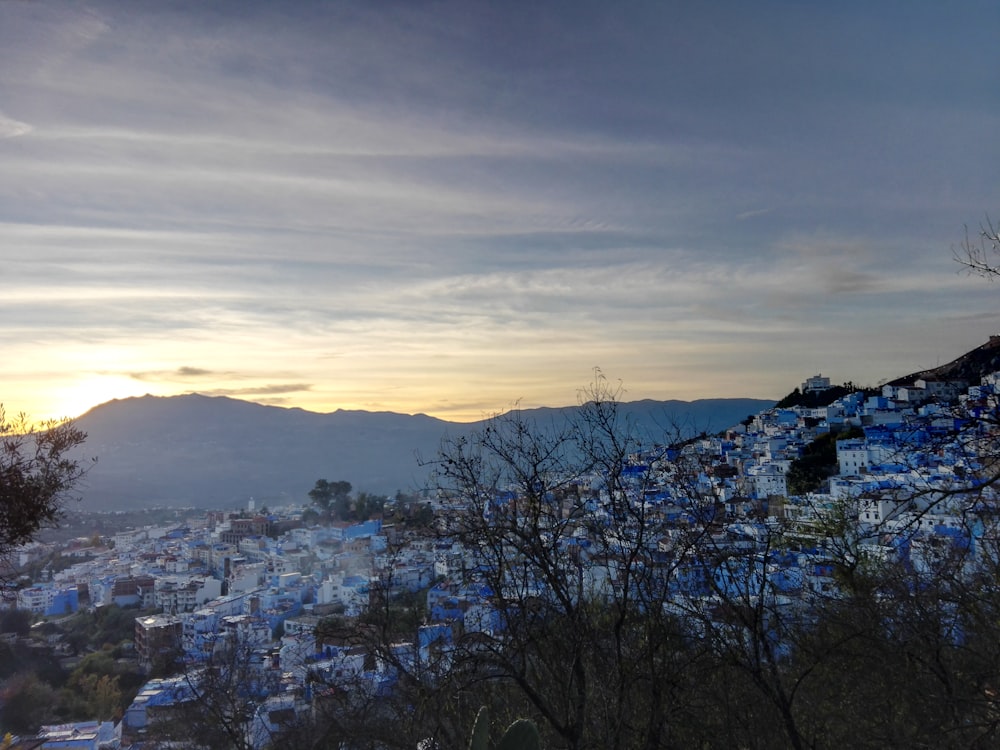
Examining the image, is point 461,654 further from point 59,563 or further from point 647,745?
point 59,563

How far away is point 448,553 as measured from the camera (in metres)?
5.47

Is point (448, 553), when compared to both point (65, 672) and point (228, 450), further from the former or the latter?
point (228, 450)

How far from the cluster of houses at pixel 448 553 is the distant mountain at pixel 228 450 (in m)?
4.19

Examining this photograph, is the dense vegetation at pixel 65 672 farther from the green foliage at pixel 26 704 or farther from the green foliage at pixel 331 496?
the green foliage at pixel 331 496

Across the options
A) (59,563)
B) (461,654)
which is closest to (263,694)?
(461,654)

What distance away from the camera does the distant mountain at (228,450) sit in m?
39.5

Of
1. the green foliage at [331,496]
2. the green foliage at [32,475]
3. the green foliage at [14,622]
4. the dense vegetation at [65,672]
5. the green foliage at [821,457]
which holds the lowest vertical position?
the dense vegetation at [65,672]

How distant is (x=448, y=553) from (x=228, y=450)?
47630 millimetres

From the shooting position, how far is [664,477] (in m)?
4.96

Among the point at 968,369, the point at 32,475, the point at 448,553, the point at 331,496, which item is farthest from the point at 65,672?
the point at 331,496

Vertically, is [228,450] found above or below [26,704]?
A: above

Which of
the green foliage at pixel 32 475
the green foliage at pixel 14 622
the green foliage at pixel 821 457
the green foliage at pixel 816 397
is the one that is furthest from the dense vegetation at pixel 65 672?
the green foliage at pixel 816 397

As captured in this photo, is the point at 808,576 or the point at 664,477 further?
the point at 808,576

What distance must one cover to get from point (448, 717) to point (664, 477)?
2.51 m
